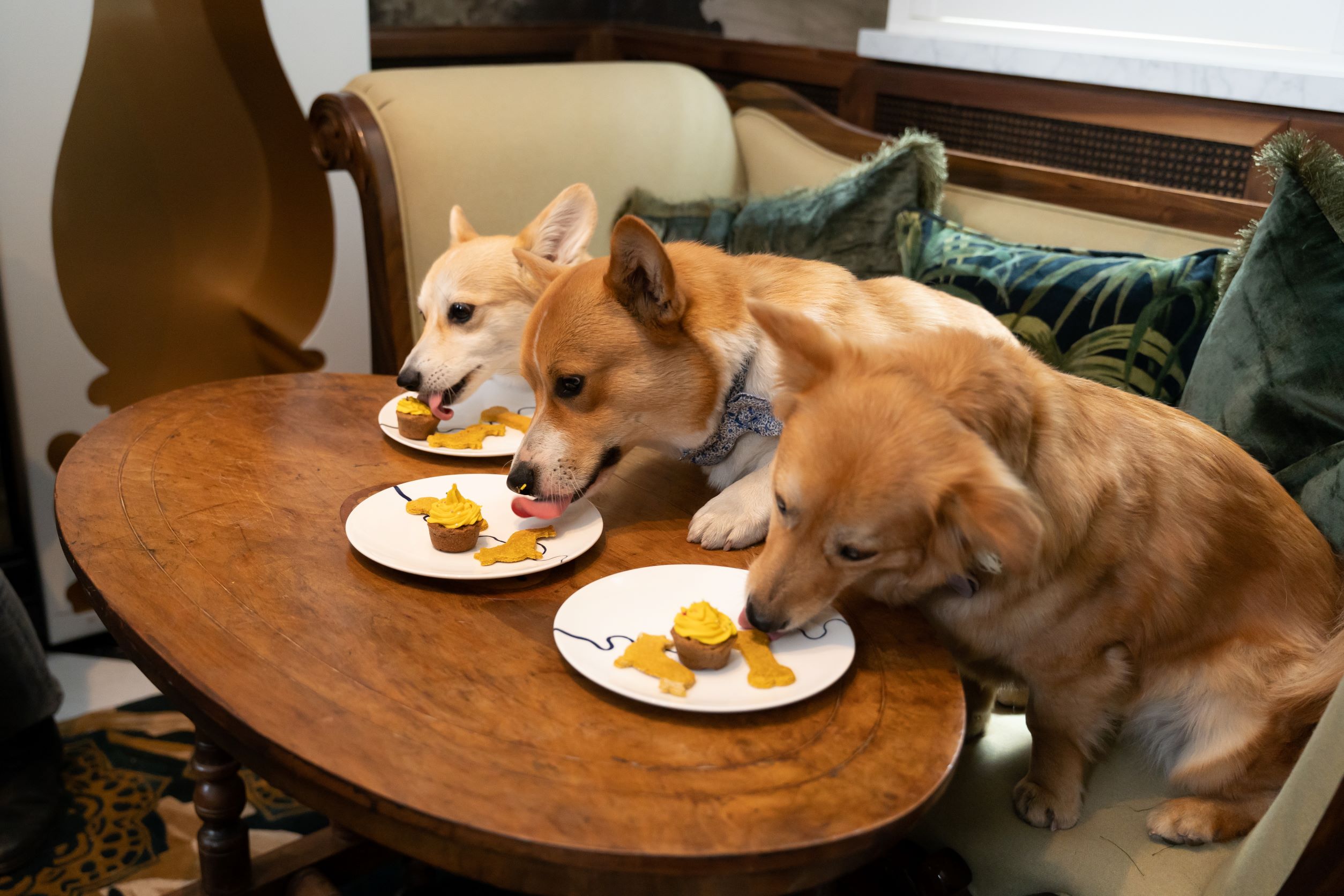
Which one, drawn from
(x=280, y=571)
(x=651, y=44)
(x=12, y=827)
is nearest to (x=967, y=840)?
(x=280, y=571)

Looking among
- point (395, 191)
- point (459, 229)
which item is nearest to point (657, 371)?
point (459, 229)

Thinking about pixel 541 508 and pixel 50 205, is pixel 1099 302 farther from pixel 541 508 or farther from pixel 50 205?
pixel 50 205

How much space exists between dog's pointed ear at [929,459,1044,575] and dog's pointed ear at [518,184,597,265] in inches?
43.5

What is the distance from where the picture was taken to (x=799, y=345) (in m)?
1.12

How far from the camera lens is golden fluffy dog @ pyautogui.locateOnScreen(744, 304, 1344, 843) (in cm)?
104

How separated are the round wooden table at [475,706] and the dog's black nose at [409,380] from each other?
11.8 inches

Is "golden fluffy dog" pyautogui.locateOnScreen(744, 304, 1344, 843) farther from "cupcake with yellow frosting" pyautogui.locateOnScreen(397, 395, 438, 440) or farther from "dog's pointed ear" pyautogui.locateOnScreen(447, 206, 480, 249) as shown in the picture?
"dog's pointed ear" pyautogui.locateOnScreen(447, 206, 480, 249)

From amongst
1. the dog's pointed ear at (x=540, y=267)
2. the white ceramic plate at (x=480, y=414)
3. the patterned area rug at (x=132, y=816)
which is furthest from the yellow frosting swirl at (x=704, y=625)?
the patterned area rug at (x=132, y=816)

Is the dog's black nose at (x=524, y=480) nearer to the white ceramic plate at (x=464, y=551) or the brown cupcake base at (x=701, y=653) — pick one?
the white ceramic plate at (x=464, y=551)

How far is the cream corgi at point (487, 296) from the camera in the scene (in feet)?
6.09

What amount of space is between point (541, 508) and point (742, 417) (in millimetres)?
315

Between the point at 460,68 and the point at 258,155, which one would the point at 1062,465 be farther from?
the point at 258,155

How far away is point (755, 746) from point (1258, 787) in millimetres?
713

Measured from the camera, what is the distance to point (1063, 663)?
1.24 metres
